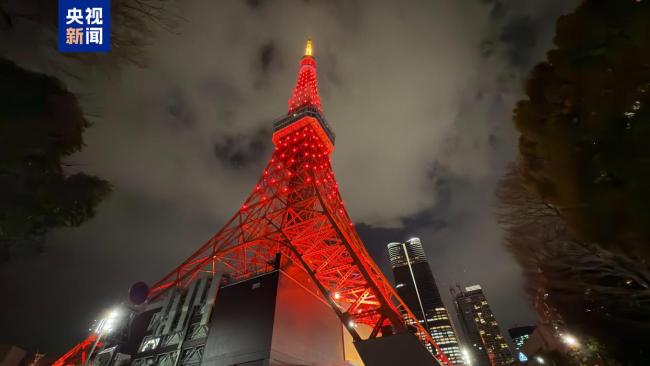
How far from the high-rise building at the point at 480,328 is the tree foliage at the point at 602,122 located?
361 feet

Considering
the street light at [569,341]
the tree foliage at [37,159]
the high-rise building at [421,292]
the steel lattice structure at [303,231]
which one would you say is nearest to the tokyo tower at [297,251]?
the steel lattice structure at [303,231]

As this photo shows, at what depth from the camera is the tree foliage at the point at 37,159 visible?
380 cm

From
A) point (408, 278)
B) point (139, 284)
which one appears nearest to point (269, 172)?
point (139, 284)

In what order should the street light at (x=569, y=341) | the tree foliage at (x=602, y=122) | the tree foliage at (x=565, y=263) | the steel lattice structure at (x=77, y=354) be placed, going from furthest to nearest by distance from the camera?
the steel lattice structure at (x=77, y=354) < the street light at (x=569, y=341) < the tree foliage at (x=565, y=263) < the tree foliage at (x=602, y=122)

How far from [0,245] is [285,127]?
1771 centimetres

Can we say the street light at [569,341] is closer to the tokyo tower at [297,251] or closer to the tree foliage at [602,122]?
the tokyo tower at [297,251]

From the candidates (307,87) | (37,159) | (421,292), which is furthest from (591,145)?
(421,292)

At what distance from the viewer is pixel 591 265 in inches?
155

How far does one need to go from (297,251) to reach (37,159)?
374 inches

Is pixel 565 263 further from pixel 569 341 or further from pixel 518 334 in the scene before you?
pixel 518 334

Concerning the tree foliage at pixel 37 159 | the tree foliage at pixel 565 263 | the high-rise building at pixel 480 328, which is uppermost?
the high-rise building at pixel 480 328

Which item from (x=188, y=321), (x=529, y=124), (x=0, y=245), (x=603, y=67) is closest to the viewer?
(x=603, y=67)

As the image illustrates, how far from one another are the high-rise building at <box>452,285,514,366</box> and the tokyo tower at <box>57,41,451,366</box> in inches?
3881

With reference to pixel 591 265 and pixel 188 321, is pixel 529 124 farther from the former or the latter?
pixel 188 321
